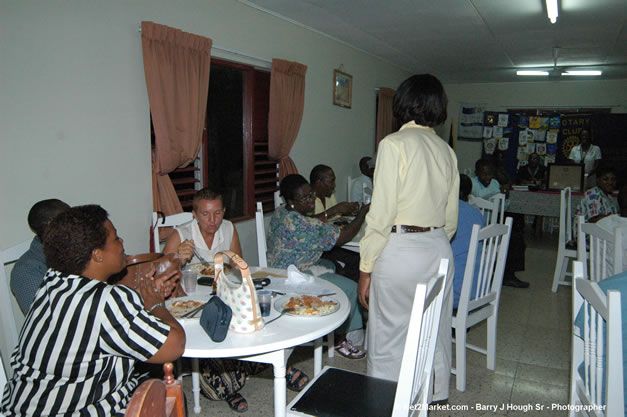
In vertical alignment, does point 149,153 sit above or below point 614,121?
below

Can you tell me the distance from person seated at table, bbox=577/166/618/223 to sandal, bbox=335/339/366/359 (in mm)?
2632

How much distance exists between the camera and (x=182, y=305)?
179 cm

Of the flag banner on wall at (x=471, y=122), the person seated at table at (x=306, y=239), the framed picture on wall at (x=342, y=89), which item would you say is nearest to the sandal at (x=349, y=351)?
the person seated at table at (x=306, y=239)

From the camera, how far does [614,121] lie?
26.9 ft

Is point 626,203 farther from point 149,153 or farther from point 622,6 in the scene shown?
point 149,153

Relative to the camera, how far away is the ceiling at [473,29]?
13.5 ft

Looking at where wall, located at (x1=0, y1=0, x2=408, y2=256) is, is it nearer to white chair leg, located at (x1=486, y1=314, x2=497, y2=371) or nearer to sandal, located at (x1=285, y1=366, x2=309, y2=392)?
sandal, located at (x1=285, y1=366, x2=309, y2=392)

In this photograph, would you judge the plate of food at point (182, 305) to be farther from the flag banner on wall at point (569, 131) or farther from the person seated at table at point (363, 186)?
the flag banner on wall at point (569, 131)

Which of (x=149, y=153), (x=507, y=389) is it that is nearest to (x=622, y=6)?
(x=507, y=389)

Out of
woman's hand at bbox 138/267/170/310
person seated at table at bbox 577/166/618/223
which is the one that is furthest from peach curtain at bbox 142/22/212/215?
person seated at table at bbox 577/166/618/223

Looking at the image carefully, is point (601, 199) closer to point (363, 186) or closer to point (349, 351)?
point (363, 186)

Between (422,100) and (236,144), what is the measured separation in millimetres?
2643

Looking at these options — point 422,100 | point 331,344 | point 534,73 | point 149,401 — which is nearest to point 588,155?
point 534,73

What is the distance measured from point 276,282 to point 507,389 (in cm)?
150
